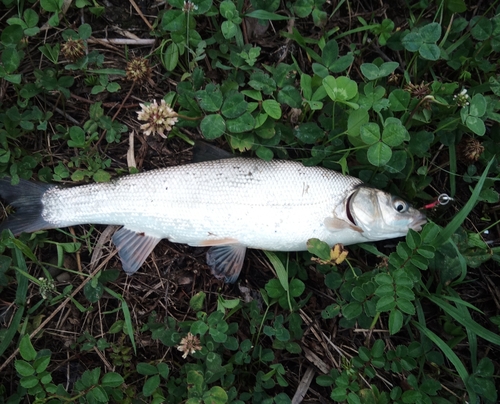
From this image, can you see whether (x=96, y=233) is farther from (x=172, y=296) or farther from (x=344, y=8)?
(x=344, y=8)

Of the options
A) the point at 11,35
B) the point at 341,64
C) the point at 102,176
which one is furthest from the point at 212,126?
the point at 11,35

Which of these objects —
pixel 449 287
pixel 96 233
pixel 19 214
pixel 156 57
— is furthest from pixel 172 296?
pixel 449 287

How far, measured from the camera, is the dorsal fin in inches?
126

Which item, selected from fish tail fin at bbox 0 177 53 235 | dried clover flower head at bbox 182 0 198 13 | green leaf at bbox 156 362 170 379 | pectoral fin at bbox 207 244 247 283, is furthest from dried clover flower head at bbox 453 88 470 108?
fish tail fin at bbox 0 177 53 235

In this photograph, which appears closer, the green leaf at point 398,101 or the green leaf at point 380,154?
the green leaf at point 380,154

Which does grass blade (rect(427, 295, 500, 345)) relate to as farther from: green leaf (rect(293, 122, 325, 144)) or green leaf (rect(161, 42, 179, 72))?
green leaf (rect(161, 42, 179, 72))

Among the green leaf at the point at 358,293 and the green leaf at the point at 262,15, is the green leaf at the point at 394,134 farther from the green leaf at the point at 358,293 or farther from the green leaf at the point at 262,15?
the green leaf at the point at 262,15

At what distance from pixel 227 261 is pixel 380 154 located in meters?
1.34

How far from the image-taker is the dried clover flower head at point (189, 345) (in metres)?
2.85

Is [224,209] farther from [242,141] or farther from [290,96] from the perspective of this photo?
[290,96]

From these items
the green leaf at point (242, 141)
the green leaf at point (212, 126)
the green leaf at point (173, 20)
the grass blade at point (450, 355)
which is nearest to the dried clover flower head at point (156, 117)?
the green leaf at point (212, 126)

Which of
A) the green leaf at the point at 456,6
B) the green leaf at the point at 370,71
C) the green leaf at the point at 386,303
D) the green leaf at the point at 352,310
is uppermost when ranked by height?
the green leaf at the point at 456,6

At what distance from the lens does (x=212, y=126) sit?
2.88m

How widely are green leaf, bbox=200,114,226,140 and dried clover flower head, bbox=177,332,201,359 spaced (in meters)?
1.38
